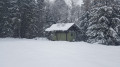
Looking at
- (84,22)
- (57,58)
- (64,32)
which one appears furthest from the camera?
(84,22)

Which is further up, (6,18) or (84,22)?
(6,18)

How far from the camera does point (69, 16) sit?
203 feet

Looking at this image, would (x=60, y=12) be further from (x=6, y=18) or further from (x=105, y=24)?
(x=105, y=24)

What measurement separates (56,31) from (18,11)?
35.6ft

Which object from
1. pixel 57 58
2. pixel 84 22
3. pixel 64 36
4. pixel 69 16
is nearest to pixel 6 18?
pixel 64 36

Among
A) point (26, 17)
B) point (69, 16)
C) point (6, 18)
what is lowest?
point (6, 18)

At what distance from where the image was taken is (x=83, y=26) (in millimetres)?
40344

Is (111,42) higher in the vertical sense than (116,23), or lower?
lower

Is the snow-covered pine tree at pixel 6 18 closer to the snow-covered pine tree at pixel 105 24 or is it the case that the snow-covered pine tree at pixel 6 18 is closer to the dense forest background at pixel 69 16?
the dense forest background at pixel 69 16

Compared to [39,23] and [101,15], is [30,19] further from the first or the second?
[101,15]

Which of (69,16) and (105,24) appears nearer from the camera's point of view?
(105,24)

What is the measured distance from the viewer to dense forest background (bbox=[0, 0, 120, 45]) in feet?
81.6

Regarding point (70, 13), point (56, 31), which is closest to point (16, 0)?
point (56, 31)

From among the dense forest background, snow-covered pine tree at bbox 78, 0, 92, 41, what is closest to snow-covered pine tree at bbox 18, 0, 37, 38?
the dense forest background
